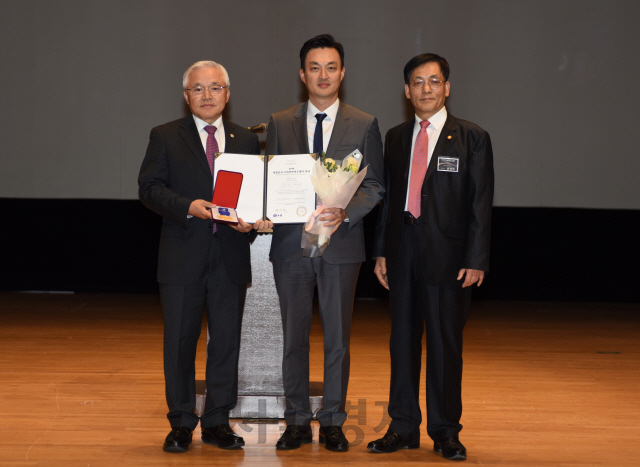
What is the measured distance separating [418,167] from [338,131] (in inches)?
15.0

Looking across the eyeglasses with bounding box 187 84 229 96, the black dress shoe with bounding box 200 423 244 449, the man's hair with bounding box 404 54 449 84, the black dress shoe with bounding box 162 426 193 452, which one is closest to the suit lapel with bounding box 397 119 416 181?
the man's hair with bounding box 404 54 449 84

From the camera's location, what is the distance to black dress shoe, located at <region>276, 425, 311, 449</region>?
2604 mm

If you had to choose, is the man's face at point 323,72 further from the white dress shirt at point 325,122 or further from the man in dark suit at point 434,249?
the man in dark suit at point 434,249

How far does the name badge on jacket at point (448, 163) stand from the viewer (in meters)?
2.55

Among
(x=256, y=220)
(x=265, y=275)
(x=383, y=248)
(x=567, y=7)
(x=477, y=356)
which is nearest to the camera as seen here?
(x=256, y=220)

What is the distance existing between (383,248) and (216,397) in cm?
99

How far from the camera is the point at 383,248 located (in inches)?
108

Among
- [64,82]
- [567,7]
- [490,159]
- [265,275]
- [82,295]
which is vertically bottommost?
[82,295]

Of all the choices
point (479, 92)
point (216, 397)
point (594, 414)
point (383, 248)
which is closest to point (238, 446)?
point (216, 397)

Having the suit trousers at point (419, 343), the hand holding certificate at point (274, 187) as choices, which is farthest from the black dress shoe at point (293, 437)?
the hand holding certificate at point (274, 187)

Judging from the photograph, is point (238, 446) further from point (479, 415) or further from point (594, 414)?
point (594, 414)

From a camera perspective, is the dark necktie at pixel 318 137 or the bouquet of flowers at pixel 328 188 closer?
the bouquet of flowers at pixel 328 188

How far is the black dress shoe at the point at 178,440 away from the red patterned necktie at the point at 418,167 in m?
1.35

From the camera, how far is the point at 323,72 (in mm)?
2594
